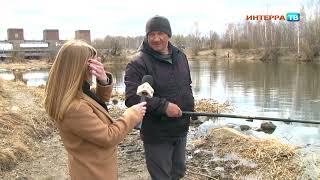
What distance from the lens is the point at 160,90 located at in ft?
13.0

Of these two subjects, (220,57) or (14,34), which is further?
(14,34)

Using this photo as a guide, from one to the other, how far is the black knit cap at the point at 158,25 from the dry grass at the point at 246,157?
10.4 ft

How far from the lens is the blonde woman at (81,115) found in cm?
285

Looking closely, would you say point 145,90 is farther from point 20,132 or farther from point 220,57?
point 220,57

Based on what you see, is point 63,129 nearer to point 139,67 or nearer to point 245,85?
point 139,67

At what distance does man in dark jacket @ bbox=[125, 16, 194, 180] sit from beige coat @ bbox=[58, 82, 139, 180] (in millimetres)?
801

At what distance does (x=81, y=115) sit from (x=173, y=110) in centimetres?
119

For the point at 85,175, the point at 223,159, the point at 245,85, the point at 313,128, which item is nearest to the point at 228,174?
the point at 223,159

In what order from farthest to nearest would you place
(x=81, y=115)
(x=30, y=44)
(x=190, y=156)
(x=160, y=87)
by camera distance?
(x=30, y=44), (x=190, y=156), (x=160, y=87), (x=81, y=115)

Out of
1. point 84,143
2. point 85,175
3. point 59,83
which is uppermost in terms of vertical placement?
point 59,83

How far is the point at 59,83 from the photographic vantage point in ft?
9.50

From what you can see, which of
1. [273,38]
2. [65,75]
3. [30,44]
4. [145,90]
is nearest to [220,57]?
[273,38]

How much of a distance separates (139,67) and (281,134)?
8038 millimetres

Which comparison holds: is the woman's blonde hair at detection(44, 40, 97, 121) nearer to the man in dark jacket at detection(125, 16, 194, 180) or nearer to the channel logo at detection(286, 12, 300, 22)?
the man in dark jacket at detection(125, 16, 194, 180)
